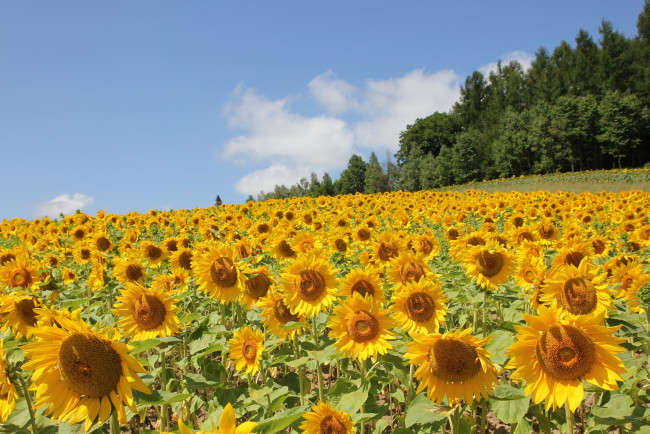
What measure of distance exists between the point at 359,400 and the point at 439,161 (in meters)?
65.8

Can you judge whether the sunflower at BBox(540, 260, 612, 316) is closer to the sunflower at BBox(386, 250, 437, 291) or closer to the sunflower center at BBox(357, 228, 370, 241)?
the sunflower at BBox(386, 250, 437, 291)

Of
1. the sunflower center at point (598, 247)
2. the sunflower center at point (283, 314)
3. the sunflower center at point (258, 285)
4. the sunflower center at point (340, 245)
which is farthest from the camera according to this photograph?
the sunflower center at point (340, 245)

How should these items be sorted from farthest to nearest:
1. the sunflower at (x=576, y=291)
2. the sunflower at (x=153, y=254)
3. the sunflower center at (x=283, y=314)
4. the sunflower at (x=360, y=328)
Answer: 1. the sunflower at (x=153, y=254)
2. the sunflower center at (x=283, y=314)
3. the sunflower at (x=576, y=291)
4. the sunflower at (x=360, y=328)

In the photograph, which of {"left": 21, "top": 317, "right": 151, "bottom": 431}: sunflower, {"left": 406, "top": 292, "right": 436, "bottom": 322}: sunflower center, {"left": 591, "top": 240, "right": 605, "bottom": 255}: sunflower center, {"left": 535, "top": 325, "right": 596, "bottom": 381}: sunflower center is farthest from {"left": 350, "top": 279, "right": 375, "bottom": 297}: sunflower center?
{"left": 591, "top": 240, "right": 605, "bottom": 255}: sunflower center

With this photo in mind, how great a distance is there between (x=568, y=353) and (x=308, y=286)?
5.56 feet

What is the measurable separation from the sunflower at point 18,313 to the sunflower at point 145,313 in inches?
25.4

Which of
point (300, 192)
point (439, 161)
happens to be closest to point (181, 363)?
point (439, 161)

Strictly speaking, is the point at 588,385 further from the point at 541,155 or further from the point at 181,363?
the point at 541,155

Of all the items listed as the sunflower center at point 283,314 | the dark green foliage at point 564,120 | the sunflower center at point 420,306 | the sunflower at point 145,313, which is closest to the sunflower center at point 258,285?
the sunflower center at point 283,314

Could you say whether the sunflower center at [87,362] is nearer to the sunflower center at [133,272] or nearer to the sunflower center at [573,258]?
the sunflower center at [133,272]

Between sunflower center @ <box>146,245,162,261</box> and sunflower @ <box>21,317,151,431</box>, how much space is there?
3.76m

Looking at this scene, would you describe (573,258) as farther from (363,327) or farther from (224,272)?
(224,272)

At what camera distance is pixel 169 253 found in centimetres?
549

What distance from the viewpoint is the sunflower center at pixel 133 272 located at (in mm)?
4129
